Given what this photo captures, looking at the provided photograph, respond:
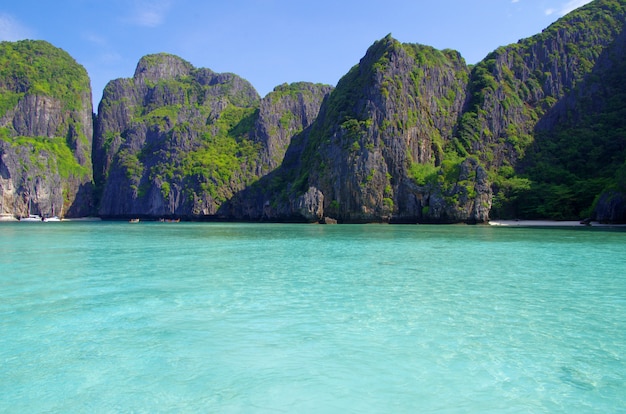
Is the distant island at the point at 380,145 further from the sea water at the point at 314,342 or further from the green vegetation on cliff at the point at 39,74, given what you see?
the sea water at the point at 314,342

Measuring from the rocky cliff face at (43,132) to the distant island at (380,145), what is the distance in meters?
0.50

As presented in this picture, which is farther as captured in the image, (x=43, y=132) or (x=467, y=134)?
(x=43, y=132)

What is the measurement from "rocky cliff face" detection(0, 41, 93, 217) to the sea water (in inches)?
4935

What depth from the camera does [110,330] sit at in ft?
33.7

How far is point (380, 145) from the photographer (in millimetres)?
85812

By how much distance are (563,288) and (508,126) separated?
296 ft

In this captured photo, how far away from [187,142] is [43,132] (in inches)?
2147

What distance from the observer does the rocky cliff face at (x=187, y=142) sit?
12206 cm

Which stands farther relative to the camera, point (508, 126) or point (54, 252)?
point (508, 126)

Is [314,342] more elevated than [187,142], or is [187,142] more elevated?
[187,142]

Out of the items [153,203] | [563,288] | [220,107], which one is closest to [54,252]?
[563,288]

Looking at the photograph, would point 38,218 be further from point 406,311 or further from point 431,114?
point 406,311

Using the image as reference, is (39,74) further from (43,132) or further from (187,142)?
(187,142)

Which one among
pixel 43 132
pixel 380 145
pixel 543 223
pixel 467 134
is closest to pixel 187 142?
pixel 43 132
